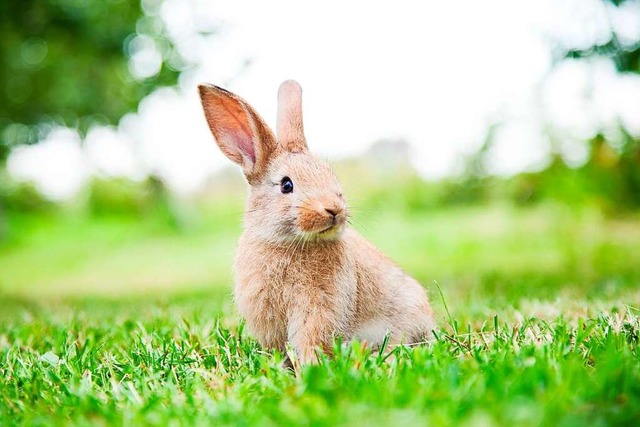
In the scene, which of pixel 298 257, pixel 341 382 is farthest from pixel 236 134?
pixel 341 382

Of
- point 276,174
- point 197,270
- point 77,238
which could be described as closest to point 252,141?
point 276,174

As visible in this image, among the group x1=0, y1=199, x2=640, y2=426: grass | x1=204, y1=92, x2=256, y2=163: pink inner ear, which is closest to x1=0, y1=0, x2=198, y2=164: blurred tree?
x1=0, y1=199, x2=640, y2=426: grass

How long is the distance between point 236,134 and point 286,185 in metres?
A: 0.40

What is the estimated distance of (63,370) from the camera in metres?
2.94

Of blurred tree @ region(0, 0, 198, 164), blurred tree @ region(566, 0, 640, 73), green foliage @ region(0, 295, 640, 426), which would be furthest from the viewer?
blurred tree @ region(0, 0, 198, 164)

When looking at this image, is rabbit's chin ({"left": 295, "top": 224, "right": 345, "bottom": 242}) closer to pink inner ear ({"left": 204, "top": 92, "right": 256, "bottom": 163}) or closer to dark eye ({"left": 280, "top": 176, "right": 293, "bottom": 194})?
dark eye ({"left": 280, "top": 176, "right": 293, "bottom": 194})

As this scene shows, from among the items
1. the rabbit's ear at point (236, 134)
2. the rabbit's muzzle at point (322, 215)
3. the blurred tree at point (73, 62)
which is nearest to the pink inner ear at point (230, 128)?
the rabbit's ear at point (236, 134)

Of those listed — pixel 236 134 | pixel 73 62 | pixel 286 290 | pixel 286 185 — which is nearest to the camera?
pixel 286 290

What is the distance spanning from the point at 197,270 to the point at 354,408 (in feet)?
29.1

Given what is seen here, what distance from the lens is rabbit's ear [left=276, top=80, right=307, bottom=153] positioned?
10.8 feet

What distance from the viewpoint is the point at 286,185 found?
3117 mm

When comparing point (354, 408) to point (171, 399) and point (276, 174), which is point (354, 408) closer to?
point (171, 399)

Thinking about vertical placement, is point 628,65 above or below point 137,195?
above

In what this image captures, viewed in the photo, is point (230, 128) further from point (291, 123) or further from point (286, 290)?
point (286, 290)
